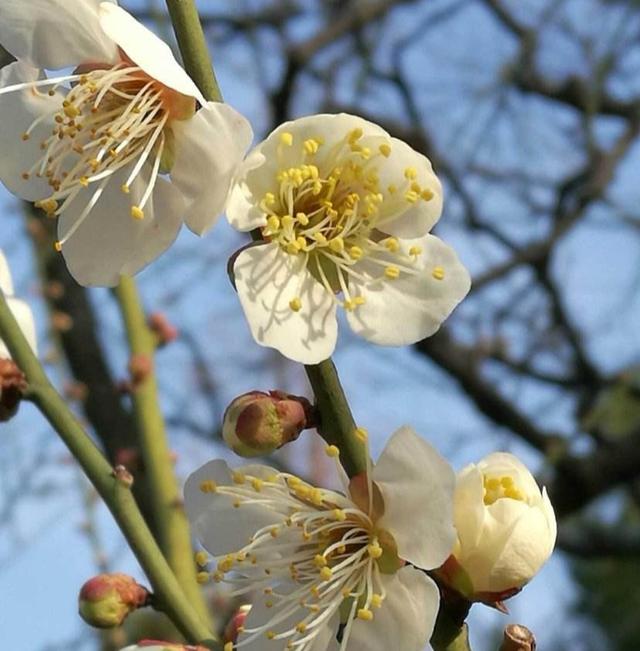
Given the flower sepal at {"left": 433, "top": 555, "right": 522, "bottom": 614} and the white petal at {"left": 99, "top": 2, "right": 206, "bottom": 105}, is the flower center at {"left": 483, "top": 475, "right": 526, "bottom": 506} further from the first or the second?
the white petal at {"left": 99, "top": 2, "right": 206, "bottom": 105}

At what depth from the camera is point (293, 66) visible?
2928mm

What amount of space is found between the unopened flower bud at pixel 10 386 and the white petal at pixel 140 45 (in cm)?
25

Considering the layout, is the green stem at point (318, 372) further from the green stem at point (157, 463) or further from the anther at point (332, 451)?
the green stem at point (157, 463)

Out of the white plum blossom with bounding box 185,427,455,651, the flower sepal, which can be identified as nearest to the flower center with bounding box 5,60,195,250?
the white plum blossom with bounding box 185,427,455,651

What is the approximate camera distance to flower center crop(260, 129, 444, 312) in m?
0.77

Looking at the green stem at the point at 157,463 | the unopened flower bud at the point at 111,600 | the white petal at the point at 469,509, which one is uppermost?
the white petal at the point at 469,509

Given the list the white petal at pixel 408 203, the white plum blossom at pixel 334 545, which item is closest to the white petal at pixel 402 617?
the white plum blossom at pixel 334 545

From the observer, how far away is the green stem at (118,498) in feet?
2.57

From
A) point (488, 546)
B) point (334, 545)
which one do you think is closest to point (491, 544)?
point (488, 546)

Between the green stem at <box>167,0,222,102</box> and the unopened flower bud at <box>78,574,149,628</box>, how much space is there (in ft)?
1.26

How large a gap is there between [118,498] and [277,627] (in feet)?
0.48

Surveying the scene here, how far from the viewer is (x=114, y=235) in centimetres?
78

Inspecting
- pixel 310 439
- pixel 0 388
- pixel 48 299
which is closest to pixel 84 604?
pixel 0 388

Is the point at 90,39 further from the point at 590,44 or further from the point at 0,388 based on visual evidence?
the point at 590,44
